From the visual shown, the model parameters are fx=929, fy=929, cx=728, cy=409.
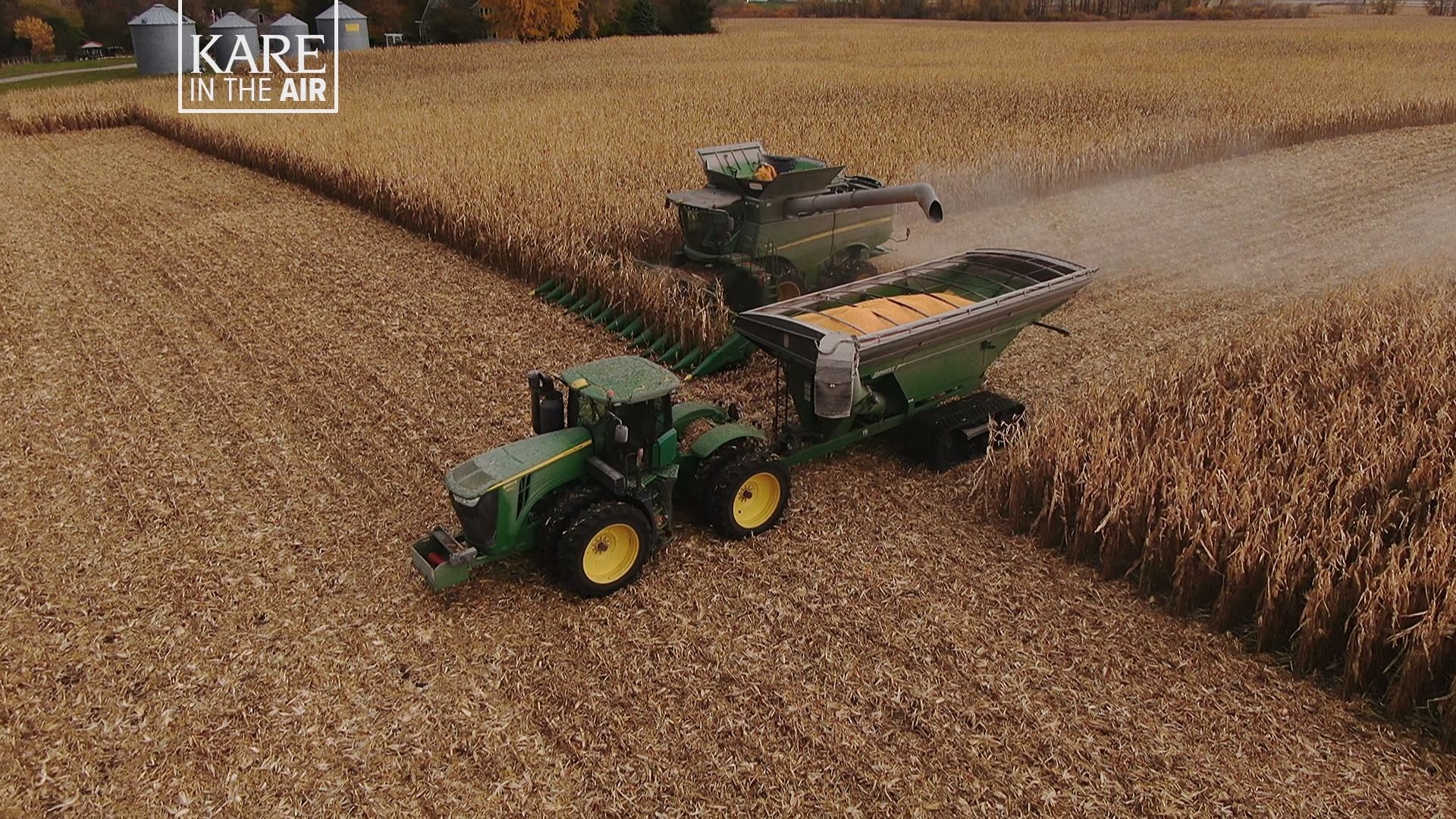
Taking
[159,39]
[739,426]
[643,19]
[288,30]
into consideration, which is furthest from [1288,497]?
[643,19]

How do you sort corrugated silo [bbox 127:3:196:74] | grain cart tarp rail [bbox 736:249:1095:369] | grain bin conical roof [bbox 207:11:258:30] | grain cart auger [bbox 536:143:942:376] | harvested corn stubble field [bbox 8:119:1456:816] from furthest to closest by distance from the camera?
→ grain bin conical roof [bbox 207:11:258:30]
corrugated silo [bbox 127:3:196:74]
grain cart auger [bbox 536:143:942:376]
grain cart tarp rail [bbox 736:249:1095:369]
harvested corn stubble field [bbox 8:119:1456:816]

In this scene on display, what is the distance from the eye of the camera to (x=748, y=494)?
6.00 meters

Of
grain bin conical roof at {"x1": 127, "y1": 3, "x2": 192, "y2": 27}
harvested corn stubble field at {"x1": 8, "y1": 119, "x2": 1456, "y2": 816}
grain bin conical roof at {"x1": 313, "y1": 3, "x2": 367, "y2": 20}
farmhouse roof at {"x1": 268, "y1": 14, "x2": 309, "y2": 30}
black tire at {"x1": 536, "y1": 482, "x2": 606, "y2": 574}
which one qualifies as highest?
grain bin conical roof at {"x1": 313, "y1": 3, "x2": 367, "y2": 20}

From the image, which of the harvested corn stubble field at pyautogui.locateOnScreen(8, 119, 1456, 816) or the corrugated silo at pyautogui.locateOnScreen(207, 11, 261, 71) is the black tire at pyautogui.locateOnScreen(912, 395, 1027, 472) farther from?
the corrugated silo at pyautogui.locateOnScreen(207, 11, 261, 71)

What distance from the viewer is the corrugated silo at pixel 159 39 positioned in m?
35.3

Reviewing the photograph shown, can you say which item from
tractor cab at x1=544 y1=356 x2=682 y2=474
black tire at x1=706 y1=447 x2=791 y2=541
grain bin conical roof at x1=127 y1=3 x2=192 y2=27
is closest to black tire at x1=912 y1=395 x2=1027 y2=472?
black tire at x1=706 y1=447 x2=791 y2=541

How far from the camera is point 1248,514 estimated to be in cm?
526

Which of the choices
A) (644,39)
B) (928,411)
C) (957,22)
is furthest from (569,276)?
(957,22)

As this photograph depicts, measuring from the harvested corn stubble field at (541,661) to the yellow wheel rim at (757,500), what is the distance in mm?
157

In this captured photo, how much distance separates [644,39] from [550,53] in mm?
9019

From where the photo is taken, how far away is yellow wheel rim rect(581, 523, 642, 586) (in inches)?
210

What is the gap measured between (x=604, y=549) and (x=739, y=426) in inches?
48.7

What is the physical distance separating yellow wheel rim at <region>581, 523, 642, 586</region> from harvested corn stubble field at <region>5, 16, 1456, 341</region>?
3676mm

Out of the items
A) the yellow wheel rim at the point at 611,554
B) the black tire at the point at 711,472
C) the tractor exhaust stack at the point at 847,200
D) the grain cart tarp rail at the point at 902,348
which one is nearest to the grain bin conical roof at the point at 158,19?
the tractor exhaust stack at the point at 847,200
